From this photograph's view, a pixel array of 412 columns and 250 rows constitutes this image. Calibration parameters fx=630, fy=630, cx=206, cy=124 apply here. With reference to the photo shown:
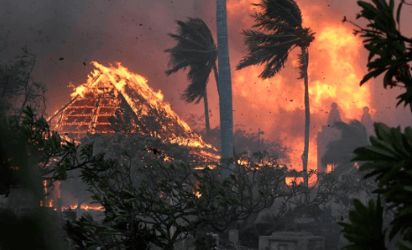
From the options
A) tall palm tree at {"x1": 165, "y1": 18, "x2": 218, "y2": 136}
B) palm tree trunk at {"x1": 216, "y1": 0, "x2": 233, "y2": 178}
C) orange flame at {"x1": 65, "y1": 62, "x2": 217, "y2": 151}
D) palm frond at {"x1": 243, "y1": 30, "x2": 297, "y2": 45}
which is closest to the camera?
palm tree trunk at {"x1": 216, "y1": 0, "x2": 233, "y2": 178}

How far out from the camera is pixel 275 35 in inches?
1340

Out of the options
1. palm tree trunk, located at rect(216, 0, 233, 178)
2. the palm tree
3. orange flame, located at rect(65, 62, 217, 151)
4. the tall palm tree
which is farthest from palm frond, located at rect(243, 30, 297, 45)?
orange flame, located at rect(65, 62, 217, 151)

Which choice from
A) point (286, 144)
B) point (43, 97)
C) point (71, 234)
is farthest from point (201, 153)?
point (286, 144)

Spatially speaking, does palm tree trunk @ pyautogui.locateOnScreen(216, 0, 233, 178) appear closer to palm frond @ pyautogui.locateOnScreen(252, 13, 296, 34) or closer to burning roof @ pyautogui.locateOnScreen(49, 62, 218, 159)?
palm frond @ pyautogui.locateOnScreen(252, 13, 296, 34)

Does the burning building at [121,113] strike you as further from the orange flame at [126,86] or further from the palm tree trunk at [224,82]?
the palm tree trunk at [224,82]

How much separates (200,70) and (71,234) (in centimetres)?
3391

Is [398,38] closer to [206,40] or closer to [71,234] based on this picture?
[71,234]

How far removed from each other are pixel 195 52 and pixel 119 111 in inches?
267

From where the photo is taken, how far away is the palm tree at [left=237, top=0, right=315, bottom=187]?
33.8 m

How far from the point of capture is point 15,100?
110 feet

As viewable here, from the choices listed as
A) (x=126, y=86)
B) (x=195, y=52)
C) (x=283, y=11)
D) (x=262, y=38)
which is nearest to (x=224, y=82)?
(x=262, y=38)

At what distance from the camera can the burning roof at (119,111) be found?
4516cm

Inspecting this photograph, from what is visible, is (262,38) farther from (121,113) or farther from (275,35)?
(121,113)

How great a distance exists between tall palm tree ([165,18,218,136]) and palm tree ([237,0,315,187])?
30.1 feet
